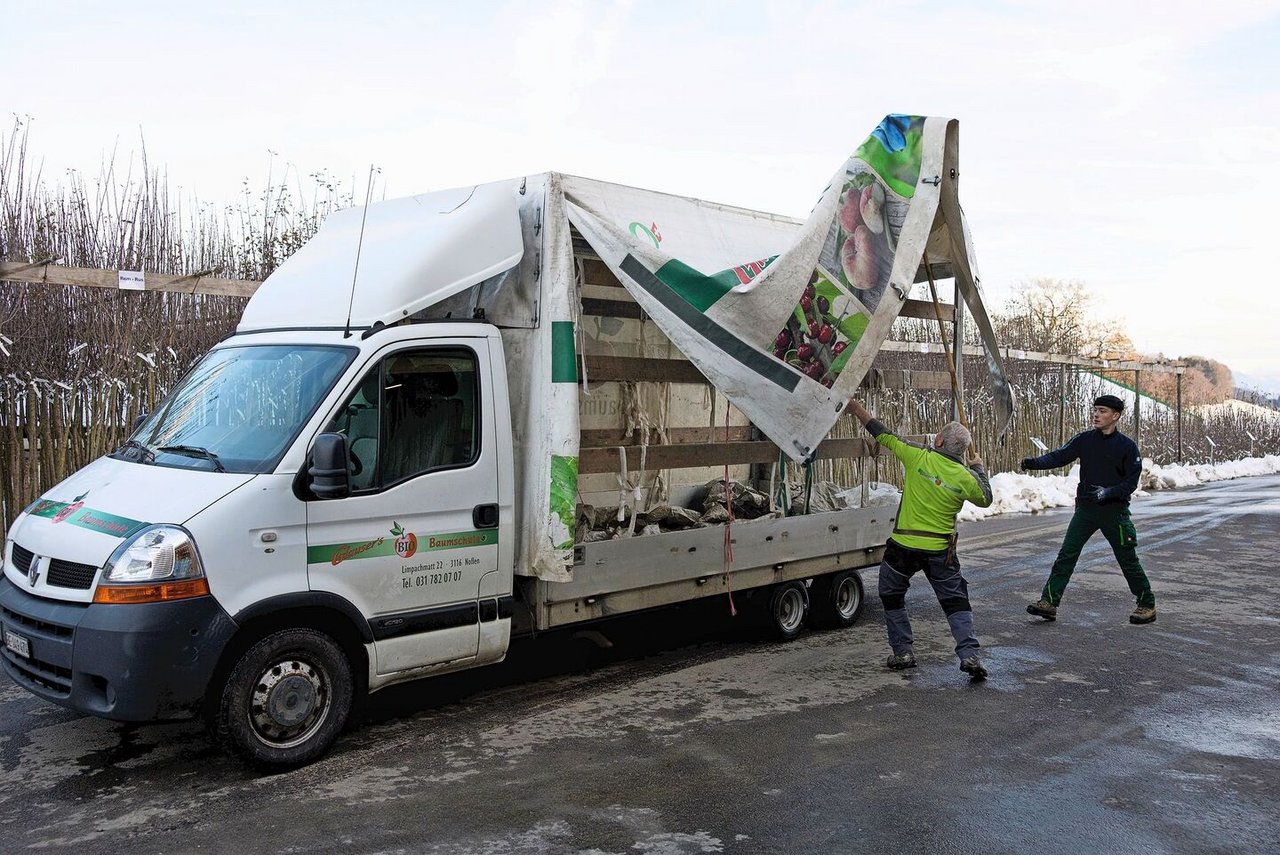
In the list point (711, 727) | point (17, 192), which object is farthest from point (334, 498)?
point (17, 192)

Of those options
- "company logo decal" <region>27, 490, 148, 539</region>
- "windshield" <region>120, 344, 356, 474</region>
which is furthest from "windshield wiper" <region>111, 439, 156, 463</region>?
"company logo decal" <region>27, 490, 148, 539</region>

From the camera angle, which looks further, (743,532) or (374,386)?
(743,532)

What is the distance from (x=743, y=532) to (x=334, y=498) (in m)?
3.10

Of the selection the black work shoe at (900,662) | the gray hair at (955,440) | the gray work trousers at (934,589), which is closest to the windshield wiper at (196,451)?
the gray work trousers at (934,589)

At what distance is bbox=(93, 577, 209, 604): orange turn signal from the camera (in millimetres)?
4664

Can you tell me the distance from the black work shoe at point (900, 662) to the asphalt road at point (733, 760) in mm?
107

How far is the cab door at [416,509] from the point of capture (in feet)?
17.4

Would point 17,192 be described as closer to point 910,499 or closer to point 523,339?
point 523,339

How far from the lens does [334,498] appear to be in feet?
17.1

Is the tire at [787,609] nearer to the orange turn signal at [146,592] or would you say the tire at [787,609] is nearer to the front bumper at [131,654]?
the front bumper at [131,654]

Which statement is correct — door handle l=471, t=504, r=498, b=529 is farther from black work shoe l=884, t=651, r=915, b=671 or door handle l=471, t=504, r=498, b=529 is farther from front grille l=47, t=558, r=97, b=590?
black work shoe l=884, t=651, r=915, b=671

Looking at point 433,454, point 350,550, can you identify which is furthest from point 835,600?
Result: point 350,550

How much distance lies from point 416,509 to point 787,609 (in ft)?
11.9

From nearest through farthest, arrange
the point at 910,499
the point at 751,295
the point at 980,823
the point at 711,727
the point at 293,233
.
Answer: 1. the point at 980,823
2. the point at 711,727
3. the point at 751,295
4. the point at 910,499
5. the point at 293,233
